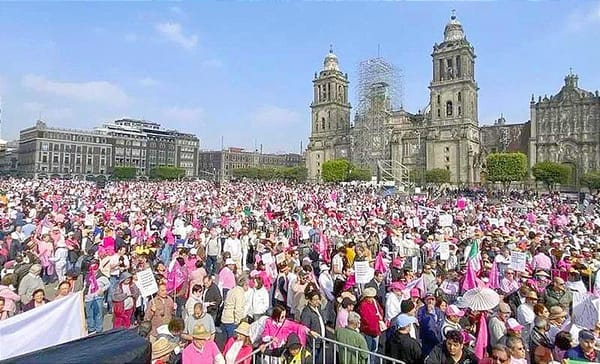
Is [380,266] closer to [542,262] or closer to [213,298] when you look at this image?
[542,262]

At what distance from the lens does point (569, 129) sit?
74562mm

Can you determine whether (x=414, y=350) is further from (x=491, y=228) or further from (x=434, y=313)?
(x=491, y=228)

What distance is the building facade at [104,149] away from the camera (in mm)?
123125

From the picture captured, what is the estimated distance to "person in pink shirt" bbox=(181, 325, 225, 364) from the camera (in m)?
4.84

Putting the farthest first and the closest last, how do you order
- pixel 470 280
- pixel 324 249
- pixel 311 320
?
pixel 324 249 < pixel 470 280 < pixel 311 320

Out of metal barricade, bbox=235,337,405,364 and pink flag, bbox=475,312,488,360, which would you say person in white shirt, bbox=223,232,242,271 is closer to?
metal barricade, bbox=235,337,405,364

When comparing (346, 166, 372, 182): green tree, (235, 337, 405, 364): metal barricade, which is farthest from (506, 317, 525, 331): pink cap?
(346, 166, 372, 182): green tree

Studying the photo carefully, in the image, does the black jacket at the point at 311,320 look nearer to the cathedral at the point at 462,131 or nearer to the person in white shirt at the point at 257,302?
the person in white shirt at the point at 257,302

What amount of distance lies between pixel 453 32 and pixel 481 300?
85641mm

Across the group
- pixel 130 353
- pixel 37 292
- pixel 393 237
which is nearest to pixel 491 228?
pixel 393 237

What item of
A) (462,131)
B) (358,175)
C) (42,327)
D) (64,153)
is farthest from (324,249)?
(64,153)

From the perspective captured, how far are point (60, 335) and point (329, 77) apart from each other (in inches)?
3915

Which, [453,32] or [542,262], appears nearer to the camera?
[542,262]

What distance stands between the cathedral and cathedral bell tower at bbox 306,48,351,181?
5937 millimetres
